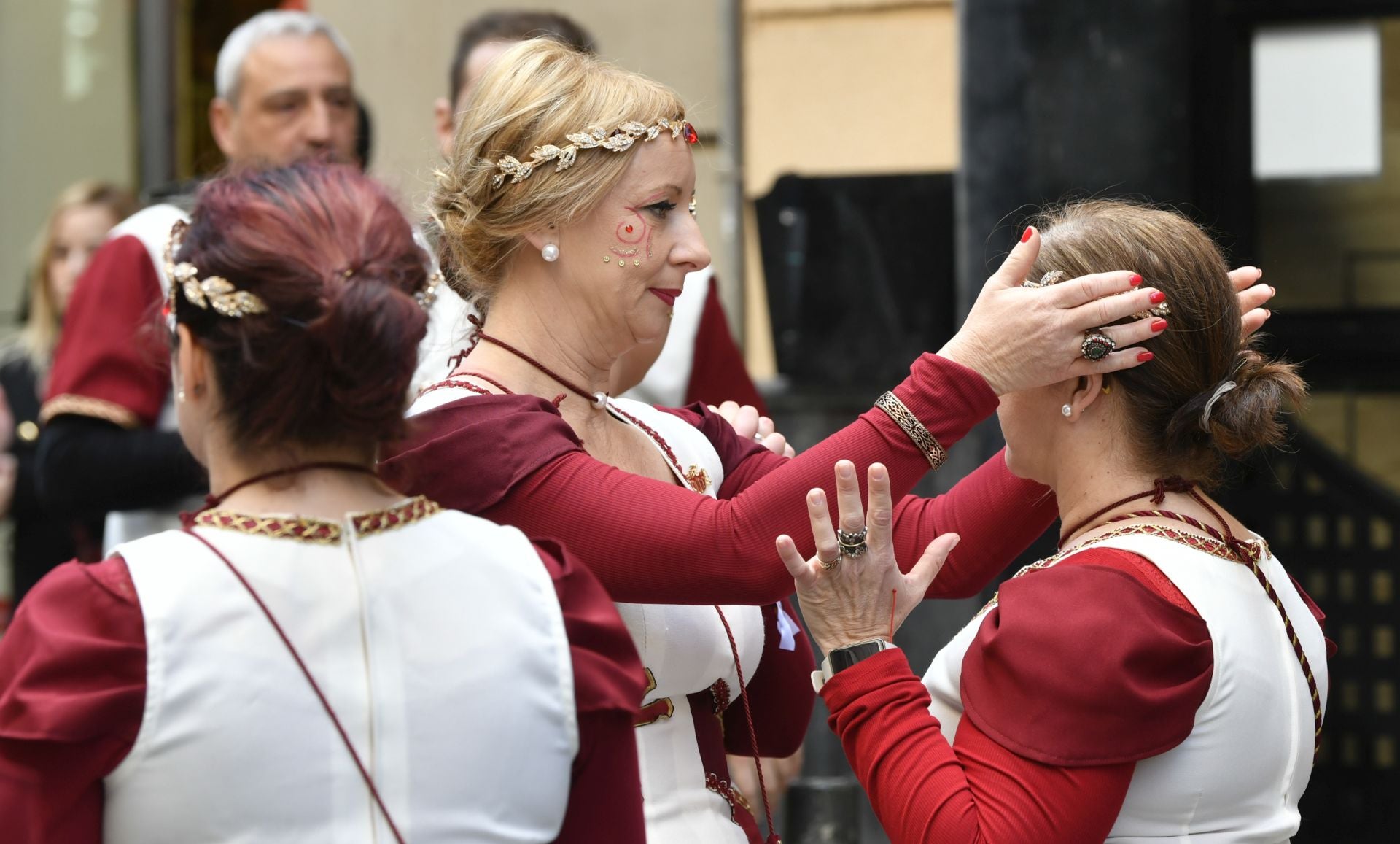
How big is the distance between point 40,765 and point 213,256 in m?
0.48

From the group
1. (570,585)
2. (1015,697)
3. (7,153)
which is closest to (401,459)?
(570,585)

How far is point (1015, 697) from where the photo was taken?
1.94 meters

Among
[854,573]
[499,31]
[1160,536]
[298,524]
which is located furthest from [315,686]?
[499,31]

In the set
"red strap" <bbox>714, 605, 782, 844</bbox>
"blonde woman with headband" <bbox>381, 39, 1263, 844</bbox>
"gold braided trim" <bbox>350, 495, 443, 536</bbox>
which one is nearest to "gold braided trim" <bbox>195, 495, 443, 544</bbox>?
"gold braided trim" <bbox>350, 495, 443, 536</bbox>

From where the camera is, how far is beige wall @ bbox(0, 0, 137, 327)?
6.78m

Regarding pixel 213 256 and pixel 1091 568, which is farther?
pixel 1091 568

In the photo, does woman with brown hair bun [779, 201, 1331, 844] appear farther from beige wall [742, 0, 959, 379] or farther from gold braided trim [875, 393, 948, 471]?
beige wall [742, 0, 959, 379]

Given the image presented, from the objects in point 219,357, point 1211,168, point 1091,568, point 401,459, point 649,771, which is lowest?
point 649,771

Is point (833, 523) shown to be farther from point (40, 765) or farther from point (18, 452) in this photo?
point (18, 452)

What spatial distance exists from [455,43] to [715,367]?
2.63m

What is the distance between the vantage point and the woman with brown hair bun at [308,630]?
1485 millimetres

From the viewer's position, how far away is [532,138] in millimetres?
2123

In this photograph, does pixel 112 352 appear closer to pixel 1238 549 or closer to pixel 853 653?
pixel 853 653

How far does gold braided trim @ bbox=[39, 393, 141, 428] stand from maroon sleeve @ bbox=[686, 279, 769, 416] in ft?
3.57
